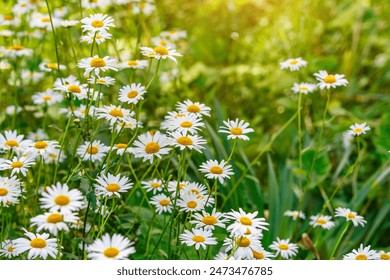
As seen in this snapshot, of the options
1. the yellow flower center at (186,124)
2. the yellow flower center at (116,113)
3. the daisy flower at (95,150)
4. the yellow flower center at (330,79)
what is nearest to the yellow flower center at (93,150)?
the daisy flower at (95,150)

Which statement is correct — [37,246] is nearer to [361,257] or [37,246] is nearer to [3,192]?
[3,192]

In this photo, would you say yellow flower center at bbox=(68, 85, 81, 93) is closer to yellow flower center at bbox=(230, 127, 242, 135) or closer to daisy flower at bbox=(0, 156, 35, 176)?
daisy flower at bbox=(0, 156, 35, 176)

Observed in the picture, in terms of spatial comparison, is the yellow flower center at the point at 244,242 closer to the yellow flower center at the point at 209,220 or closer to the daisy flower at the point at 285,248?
the yellow flower center at the point at 209,220

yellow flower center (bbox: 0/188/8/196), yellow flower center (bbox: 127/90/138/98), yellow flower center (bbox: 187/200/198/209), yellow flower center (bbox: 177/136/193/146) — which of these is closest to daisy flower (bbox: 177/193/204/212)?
yellow flower center (bbox: 187/200/198/209)

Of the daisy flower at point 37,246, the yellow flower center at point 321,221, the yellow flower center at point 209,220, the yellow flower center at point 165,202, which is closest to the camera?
the daisy flower at point 37,246

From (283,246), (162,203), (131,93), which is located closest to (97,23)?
(131,93)

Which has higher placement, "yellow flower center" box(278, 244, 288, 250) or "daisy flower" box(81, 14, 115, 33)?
"daisy flower" box(81, 14, 115, 33)

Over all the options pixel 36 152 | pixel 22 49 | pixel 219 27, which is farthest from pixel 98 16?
Answer: pixel 219 27
